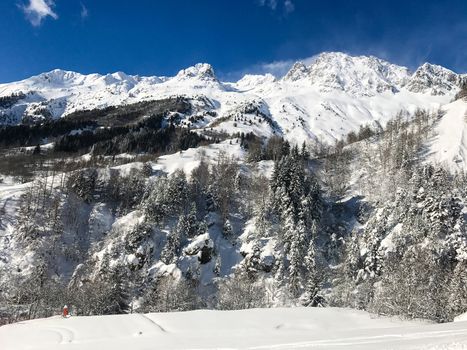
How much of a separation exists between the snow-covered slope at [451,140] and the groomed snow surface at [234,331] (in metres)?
99.0

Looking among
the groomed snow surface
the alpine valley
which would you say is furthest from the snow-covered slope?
the groomed snow surface

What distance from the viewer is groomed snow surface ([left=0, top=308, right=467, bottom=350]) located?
12.3 metres

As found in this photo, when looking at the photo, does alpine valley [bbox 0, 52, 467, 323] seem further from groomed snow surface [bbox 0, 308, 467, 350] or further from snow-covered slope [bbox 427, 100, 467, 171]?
groomed snow surface [bbox 0, 308, 467, 350]

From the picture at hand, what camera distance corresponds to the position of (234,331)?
1588 cm

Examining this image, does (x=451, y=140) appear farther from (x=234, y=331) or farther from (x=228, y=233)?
(x=234, y=331)

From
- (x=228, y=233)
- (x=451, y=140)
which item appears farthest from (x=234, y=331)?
(x=451, y=140)

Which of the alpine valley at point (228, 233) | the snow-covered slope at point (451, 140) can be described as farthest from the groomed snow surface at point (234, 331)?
the snow-covered slope at point (451, 140)

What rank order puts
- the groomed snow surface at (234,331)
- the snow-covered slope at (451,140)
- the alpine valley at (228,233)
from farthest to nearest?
the snow-covered slope at (451,140) → the alpine valley at (228,233) → the groomed snow surface at (234,331)

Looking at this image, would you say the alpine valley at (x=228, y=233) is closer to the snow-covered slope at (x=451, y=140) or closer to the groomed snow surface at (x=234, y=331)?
the snow-covered slope at (x=451, y=140)

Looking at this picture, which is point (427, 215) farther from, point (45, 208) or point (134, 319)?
point (45, 208)

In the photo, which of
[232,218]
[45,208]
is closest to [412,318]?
[232,218]

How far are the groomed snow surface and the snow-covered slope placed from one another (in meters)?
99.0

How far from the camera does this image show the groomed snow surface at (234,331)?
12.3m

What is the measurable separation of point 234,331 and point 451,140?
12106 cm
